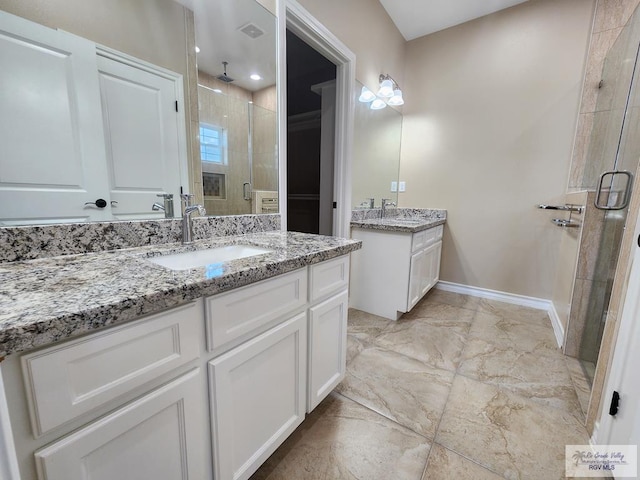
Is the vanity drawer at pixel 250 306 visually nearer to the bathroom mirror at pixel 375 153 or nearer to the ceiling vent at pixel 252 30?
the ceiling vent at pixel 252 30

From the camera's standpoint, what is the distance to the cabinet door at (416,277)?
224 cm

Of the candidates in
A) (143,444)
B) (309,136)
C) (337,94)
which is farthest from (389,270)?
(309,136)

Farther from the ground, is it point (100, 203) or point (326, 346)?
point (100, 203)

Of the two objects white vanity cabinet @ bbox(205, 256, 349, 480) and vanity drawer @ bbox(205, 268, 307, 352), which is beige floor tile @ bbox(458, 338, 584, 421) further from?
vanity drawer @ bbox(205, 268, 307, 352)

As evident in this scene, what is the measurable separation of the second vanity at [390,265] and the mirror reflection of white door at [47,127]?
180 centimetres

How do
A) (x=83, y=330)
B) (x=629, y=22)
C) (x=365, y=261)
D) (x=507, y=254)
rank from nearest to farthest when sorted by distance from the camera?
(x=83, y=330) < (x=629, y=22) < (x=365, y=261) < (x=507, y=254)

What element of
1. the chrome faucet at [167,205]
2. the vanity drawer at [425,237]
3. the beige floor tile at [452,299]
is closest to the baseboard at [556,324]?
the beige floor tile at [452,299]

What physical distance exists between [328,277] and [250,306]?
1.35 feet

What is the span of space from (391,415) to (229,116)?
1679mm

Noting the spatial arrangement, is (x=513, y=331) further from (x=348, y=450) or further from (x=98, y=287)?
(x=98, y=287)

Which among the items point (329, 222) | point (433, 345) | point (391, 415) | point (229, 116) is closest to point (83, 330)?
point (229, 116)

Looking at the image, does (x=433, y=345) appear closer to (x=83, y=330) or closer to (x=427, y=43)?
(x=83, y=330)

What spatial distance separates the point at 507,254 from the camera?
2.68 m

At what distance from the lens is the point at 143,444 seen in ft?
2.02
